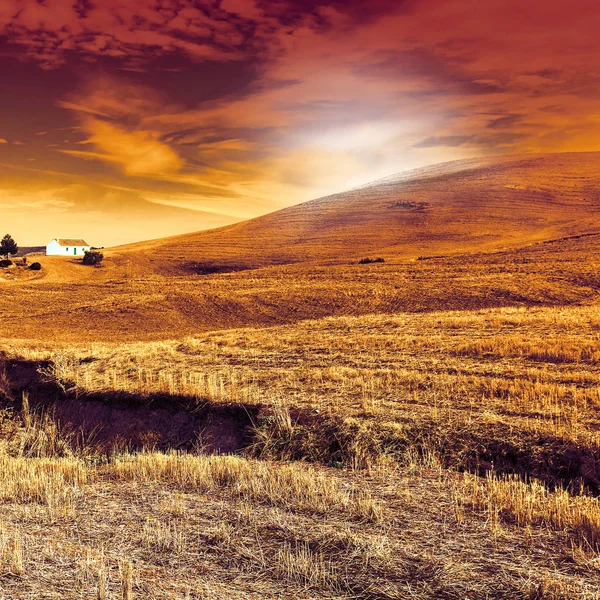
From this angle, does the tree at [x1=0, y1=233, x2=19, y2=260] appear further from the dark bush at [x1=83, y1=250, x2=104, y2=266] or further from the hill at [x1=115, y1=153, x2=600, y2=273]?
the hill at [x1=115, y1=153, x2=600, y2=273]

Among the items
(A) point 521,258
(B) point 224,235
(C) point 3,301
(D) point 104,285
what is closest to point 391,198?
(B) point 224,235

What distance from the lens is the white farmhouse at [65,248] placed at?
3179 inches

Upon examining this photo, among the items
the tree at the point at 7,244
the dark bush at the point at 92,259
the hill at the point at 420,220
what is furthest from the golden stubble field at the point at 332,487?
the tree at the point at 7,244

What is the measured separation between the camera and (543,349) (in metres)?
17.4

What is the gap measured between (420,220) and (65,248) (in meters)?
53.5

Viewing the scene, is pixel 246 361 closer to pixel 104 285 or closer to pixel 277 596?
pixel 277 596

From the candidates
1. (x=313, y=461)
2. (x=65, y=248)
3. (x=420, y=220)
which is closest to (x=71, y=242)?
(x=65, y=248)

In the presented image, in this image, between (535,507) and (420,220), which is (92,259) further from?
(535,507)

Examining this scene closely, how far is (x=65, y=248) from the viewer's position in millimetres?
81125

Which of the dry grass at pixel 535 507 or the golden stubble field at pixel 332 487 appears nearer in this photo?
the golden stubble field at pixel 332 487

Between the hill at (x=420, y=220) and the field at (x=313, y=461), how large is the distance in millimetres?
43124

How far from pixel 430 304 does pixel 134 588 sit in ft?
94.6

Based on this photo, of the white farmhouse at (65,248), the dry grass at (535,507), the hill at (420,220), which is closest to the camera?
the dry grass at (535,507)

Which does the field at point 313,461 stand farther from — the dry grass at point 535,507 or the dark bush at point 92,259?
the dark bush at point 92,259
